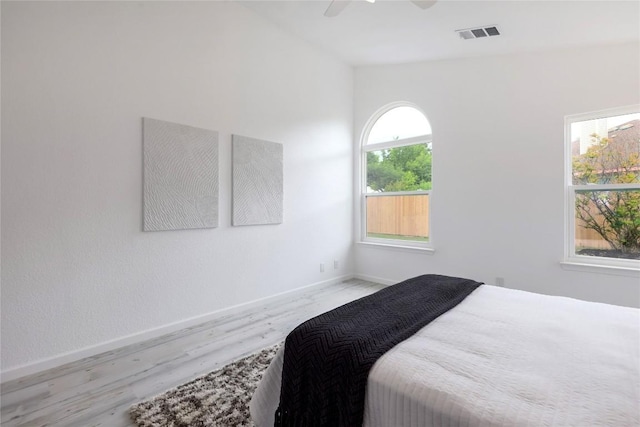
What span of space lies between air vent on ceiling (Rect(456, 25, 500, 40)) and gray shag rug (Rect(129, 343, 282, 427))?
349 centimetres

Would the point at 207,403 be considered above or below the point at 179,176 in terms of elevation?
below

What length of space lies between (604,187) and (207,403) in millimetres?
3807

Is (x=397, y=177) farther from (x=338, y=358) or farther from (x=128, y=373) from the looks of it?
(x=128, y=373)

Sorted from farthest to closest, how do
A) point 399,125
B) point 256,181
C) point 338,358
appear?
point 399,125 → point 256,181 → point 338,358

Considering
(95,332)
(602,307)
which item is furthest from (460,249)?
(95,332)

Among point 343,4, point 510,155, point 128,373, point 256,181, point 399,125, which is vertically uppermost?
point 343,4

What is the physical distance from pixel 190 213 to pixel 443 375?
8.12ft

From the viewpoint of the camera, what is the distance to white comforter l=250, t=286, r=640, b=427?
0.91m

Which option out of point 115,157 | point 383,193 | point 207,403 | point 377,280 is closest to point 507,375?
point 207,403

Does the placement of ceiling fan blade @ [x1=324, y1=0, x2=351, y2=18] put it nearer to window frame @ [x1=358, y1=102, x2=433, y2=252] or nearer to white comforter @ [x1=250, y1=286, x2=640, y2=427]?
window frame @ [x1=358, y1=102, x2=433, y2=252]

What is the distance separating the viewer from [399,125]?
171 inches

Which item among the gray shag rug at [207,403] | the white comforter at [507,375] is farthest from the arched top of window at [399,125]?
the gray shag rug at [207,403]

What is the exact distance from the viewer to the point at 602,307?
1.71 m

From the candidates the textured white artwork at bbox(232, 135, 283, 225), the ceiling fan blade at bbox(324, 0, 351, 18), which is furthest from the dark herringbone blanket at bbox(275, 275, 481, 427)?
the ceiling fan blade at bbox(324, 0, 351, 18)
